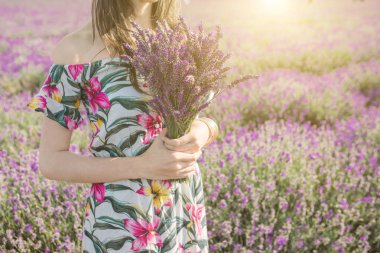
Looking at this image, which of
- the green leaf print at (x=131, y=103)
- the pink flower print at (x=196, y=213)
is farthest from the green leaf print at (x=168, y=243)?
the green leaf print at (x=131, y=103)

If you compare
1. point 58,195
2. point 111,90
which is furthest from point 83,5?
point 111,90

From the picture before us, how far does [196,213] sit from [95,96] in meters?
0.58

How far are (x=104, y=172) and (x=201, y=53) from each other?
52cm

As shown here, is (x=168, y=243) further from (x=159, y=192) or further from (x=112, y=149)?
(x=112, y=149)

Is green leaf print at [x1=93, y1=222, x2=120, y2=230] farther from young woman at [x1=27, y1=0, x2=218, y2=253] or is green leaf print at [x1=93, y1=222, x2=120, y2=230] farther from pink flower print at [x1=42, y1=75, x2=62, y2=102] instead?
pink flower print at [x1=42, y1=75, x2=62, y2=102]

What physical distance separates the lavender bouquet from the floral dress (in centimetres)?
22

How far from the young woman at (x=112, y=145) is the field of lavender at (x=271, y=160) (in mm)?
1187

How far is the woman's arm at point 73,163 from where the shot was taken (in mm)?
1554

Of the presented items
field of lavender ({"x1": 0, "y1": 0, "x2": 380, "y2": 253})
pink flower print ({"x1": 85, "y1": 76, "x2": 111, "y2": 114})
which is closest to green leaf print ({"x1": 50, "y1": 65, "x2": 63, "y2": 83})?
pink flower print ({"x1": 85, "y1": 76, "x2": 111, "y2": 114})

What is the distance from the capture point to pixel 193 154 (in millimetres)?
1614

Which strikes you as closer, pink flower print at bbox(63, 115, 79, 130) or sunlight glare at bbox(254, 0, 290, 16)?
pink flower print at bbox(63, 115, 79, 130)

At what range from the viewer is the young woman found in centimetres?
157

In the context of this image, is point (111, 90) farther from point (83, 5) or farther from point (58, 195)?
point (83, 5)

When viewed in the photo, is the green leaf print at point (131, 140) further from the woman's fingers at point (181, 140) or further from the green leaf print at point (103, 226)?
the green leaf print at point (103, 226)
